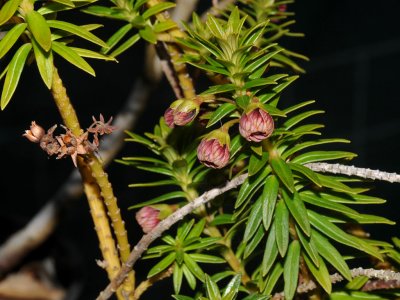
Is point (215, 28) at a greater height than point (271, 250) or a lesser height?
greater

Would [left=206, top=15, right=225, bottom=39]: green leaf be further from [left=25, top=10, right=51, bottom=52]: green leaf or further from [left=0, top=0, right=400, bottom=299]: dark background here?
[left=0, top=0, right=400, bottom=299]: dark background

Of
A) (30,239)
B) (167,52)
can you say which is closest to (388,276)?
(167,52)

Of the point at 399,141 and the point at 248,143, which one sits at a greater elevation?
the point at 248,143

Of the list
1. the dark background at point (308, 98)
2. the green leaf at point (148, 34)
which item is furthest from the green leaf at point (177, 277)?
the dark background at point (308, 98)

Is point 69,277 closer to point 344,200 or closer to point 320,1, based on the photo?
point 344,200

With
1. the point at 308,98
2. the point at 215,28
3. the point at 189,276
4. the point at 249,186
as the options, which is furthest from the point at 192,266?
the point at 308,98

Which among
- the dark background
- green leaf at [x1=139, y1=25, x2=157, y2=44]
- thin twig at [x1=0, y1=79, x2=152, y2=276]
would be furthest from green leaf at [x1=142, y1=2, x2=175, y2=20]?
the dark background

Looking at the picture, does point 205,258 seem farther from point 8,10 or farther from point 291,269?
point 8,10
